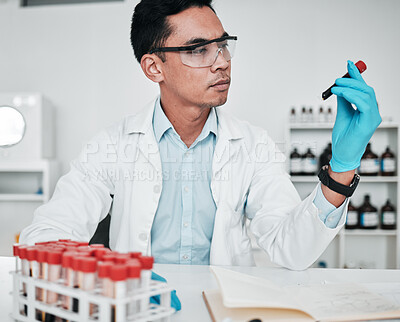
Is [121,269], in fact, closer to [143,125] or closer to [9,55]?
[143,125]

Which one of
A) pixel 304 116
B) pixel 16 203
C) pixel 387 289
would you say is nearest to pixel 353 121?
pixel 387 289

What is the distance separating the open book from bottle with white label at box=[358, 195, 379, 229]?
2.39m

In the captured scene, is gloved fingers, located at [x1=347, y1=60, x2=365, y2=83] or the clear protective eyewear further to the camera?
the clear protective eyewear

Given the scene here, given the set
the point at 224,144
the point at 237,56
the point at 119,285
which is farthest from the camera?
the point at 237,56

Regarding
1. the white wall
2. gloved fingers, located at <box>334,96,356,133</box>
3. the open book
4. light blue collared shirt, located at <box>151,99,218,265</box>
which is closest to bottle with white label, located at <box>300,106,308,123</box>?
the white wall

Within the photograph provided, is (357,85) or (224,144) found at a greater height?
(357,85)

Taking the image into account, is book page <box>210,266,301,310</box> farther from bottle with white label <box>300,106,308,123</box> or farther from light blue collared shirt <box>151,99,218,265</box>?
bottle with white label <box>300,106,308,123</box>

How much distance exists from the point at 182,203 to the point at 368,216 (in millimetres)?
2086

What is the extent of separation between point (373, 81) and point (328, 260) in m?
1.57

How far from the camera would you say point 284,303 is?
28.6 inches

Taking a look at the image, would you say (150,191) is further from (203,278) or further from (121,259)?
(121,259)

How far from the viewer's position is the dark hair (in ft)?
5.01

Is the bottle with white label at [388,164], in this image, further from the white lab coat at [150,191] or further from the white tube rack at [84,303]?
the white tube rack at [84,303]

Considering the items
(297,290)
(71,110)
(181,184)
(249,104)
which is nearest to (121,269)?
(297,290)
